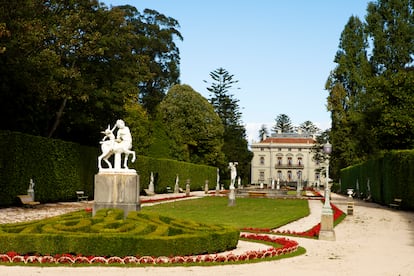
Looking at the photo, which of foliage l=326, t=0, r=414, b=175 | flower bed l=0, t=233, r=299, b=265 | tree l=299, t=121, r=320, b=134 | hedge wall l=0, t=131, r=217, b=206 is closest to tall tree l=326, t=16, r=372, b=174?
foliage l=326, t=0, r=414, b=175

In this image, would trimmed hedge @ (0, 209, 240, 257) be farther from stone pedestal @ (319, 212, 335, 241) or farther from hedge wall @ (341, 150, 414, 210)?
hedge wall @ (341, 150, 414, 210)

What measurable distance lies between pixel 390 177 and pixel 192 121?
3329 centimetres

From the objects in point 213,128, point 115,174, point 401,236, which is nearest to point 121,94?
point 115,174

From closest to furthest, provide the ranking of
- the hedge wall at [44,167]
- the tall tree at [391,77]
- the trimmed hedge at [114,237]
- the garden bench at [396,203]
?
the trimmed hedge at [114,237] → the hedge wall at [44,167] → the garden bench at [396,203] → the tall tree at [391,77]

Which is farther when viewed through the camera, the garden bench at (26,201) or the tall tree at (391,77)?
the tall tree at (391,77)

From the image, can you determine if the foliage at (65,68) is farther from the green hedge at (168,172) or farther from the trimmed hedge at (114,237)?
the trimmed hedge at (114,237)

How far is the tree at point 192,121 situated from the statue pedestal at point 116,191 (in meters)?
43.9

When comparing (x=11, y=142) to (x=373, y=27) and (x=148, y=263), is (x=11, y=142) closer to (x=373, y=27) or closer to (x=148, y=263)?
(x=148, y=263)

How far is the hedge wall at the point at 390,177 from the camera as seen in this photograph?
27000mm

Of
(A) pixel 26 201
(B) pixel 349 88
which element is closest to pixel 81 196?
(A) pixel 26 201

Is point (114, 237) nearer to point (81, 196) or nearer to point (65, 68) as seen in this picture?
point (65, 68)

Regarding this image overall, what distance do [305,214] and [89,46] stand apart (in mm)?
13192

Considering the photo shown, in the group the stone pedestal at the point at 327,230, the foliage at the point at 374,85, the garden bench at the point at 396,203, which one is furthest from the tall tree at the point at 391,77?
the stone pedestal at the point at 327,230

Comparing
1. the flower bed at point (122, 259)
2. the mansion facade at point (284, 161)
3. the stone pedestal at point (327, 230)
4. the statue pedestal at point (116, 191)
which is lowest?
the flower bed at point (122, 259)
